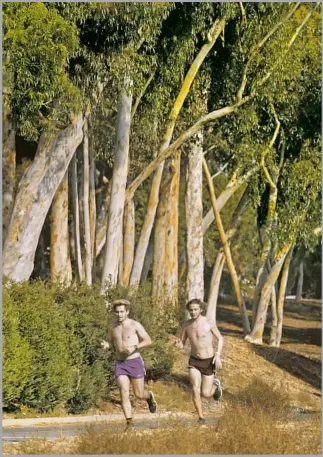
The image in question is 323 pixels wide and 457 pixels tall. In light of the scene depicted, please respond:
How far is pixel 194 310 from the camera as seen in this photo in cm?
1758

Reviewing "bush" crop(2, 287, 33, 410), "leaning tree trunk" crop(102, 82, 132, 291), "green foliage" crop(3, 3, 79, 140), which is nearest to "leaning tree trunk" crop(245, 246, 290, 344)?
"leaning tree trunk" crop(102, 82, 132, 291)

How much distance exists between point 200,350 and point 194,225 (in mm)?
18514

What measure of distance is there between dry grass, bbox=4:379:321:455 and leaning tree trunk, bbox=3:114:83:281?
30.6 feet

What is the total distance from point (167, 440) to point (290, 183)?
27.2 meters

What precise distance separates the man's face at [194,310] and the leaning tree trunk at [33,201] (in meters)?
6.24

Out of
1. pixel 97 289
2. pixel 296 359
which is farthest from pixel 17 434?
pixel 296 359

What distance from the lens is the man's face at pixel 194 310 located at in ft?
57.4

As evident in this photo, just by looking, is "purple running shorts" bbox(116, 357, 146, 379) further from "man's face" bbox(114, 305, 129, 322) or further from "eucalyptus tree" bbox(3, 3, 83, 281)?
"eucalyptus tree" bbox(3, 3, 83, 281)

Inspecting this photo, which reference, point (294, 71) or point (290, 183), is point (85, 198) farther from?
point (290, 183)

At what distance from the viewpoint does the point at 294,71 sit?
111ft

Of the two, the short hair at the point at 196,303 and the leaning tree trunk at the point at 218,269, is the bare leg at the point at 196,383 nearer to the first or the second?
the short hair at the point at 196,303

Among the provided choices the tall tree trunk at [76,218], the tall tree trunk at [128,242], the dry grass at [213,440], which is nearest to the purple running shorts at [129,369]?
the dry grass at [213,440]

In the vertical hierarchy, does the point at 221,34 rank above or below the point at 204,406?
above

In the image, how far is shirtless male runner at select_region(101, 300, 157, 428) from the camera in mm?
16938
